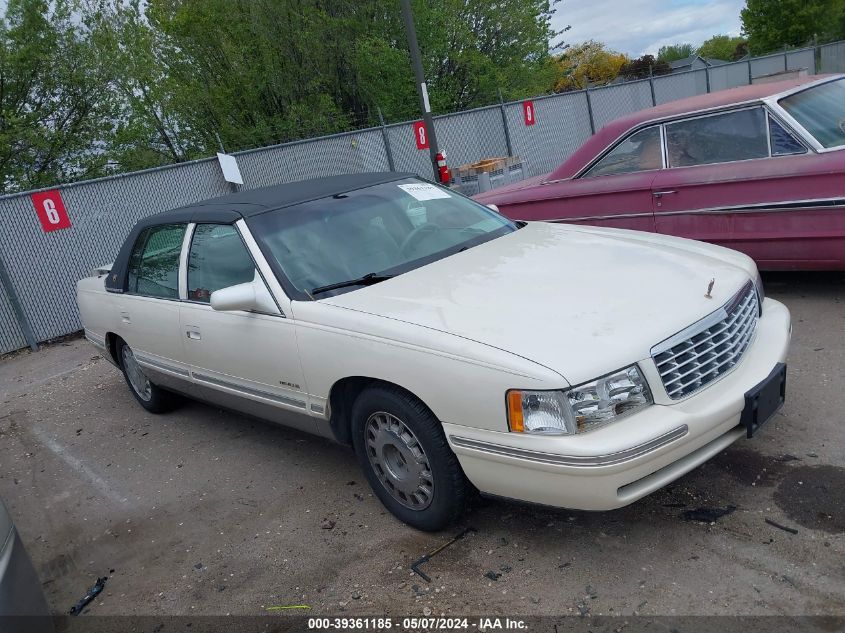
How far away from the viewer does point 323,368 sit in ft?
11.3

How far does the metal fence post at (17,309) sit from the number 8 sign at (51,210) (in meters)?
0.71

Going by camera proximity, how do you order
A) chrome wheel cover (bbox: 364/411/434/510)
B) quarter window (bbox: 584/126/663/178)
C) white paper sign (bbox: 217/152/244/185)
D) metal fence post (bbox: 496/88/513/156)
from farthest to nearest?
1. metal fence post (bbox: 496/88/513/156)
2. white paper sign (bbox: 217/152/244/185)
3. quarter window (bbox: 584/126/663/178)
4. chrome wheel cover (bbox: 364/411/434/510)

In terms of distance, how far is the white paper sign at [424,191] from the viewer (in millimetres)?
4496

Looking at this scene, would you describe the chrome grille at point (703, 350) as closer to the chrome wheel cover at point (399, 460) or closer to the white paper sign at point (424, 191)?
the chrome wheel cover at point (399, 460)

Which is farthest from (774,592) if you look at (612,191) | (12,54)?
(12,54)

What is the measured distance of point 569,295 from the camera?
319cm

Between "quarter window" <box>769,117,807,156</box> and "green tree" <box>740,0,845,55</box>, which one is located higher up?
"green tree" <box>740,0,845,55</box>

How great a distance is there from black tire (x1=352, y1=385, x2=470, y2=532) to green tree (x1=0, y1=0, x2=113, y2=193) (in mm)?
14049

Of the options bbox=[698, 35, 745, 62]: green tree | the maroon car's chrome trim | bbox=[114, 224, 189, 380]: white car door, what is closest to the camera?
bbox=[114, 224, 189, 380]: white car door

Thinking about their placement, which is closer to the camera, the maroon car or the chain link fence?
the maroon car

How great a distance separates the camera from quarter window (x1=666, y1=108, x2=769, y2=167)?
18.2 feet

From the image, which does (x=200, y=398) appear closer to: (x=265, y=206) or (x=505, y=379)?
(x=265, y=206)

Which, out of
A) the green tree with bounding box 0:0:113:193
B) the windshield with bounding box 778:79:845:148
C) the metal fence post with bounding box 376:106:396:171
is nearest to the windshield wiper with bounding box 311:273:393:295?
the windshield with bounding box 778:79:845:148

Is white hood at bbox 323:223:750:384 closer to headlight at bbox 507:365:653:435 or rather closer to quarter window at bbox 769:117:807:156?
headlight at bbox 507:365:653:435
